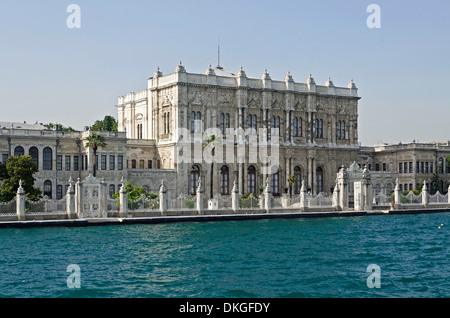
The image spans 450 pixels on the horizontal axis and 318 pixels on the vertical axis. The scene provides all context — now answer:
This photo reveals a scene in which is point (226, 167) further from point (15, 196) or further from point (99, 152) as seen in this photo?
point (15, 196)

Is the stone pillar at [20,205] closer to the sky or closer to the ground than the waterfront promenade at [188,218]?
closer to the sky

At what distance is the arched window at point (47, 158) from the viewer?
53219 millimetres

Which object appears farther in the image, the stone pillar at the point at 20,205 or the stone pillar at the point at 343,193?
the stone pillar at the point at 343,193

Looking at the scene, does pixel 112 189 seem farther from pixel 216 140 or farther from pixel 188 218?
pixel 188 218

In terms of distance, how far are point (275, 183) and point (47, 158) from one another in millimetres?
21147

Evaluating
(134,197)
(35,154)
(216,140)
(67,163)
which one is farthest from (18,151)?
(216,140)

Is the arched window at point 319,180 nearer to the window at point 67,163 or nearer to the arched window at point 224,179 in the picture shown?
the arched window at point 224,179

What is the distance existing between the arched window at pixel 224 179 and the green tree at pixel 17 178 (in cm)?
1937

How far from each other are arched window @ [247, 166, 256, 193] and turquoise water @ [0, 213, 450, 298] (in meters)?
21.0

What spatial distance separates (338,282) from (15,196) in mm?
25777

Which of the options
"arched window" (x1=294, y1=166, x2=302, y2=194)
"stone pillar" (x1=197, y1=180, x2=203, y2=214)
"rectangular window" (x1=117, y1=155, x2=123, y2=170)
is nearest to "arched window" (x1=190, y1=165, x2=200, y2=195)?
"rectangular window" (x1=117, y1=155, x2=123, y2=170)

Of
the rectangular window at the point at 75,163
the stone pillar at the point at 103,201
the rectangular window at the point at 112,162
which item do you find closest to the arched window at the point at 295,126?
the rectangular window at the point at 112,162

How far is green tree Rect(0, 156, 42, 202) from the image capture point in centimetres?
4344

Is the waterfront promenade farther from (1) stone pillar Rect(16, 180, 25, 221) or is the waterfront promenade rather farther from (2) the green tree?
(2) the green tree
